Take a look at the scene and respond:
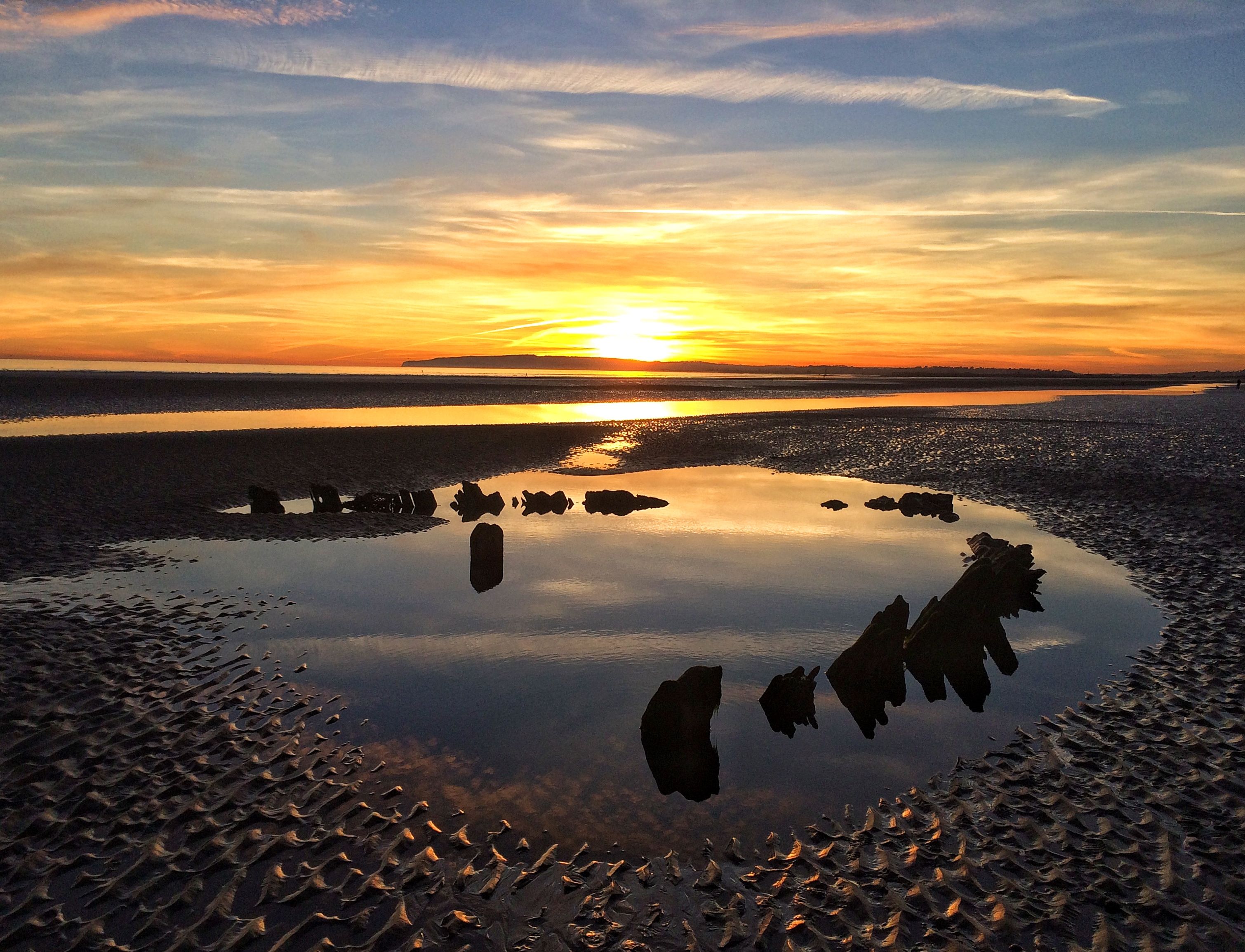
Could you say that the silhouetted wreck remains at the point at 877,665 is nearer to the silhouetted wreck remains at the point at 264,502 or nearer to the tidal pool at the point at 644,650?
the tidal pool at the point at 644,650

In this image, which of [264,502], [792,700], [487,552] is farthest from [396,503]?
[792,700]

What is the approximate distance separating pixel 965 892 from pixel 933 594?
10343mm

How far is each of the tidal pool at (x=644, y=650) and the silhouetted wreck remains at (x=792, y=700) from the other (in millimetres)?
102

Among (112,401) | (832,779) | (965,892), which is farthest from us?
(112,401)

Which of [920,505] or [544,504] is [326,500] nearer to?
[544,504]

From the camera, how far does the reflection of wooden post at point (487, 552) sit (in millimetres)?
17172

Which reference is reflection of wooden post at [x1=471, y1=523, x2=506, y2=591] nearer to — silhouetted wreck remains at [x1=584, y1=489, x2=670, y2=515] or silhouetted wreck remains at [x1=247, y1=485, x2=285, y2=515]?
silhouetted wreck remains at [x1=584, y1=489, x2=670, y2=515]

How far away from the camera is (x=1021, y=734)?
960 cm

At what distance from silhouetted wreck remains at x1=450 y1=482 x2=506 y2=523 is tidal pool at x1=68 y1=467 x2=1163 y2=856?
1596 mm

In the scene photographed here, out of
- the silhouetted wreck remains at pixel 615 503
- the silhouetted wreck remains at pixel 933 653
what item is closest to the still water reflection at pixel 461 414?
the silhouetted wreck remains at pixel 615 503

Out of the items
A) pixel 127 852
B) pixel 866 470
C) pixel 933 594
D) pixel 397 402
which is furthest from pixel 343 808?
pixel 397 402

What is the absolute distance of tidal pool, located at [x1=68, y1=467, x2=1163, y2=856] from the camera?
27.6ft

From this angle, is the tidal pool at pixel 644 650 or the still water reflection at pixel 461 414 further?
the still water reflection at pixel 461 414

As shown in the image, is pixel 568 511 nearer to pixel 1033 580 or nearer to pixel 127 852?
pixel 1033 580
